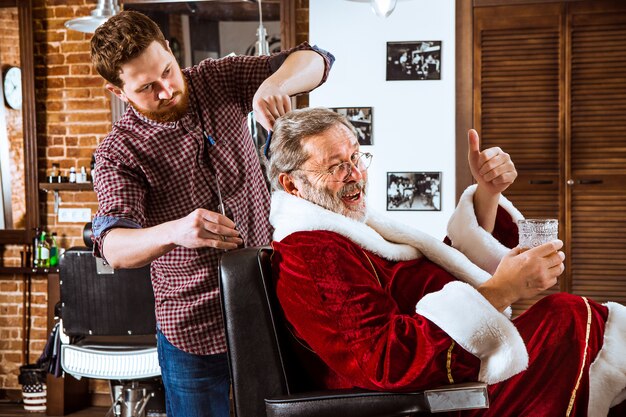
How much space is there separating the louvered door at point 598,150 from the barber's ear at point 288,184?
9.11ft

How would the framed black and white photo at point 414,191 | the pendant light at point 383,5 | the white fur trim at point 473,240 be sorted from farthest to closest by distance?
the framed black and white photo at point 414,191 < the pendant light at point 383,5 < the white fur trim at point 473,240

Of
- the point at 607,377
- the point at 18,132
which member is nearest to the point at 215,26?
the point at 18,132

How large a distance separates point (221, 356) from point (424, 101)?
2.80 metres

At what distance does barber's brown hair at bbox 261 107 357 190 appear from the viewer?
1900mm

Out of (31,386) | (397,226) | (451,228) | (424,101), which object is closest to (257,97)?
(397,226)

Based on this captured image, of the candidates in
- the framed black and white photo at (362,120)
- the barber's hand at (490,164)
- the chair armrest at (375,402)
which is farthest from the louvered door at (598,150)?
the chair armrest at (375,402)

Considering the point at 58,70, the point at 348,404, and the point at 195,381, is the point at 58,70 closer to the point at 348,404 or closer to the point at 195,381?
the point at 195,381

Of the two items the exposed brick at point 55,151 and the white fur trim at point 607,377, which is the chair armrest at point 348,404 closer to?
the white fur trim at point 607,377

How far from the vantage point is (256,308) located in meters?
1.76

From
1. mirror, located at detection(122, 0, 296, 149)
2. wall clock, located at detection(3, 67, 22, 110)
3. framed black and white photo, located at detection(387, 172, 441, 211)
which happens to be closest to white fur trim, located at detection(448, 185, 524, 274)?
framed black and white photo, located at detection(387, 172, 441, 211)

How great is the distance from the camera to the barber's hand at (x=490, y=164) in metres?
2.03

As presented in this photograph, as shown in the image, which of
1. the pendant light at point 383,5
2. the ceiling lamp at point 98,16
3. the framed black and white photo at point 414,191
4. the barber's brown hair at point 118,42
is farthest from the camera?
the framed black and white photo at point 414,191

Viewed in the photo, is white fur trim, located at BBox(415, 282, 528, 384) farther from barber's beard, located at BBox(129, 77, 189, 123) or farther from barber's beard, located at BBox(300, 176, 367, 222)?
barber's beard, located at BBox(129, 77, 189, 123)

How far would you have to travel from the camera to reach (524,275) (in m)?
1.59
